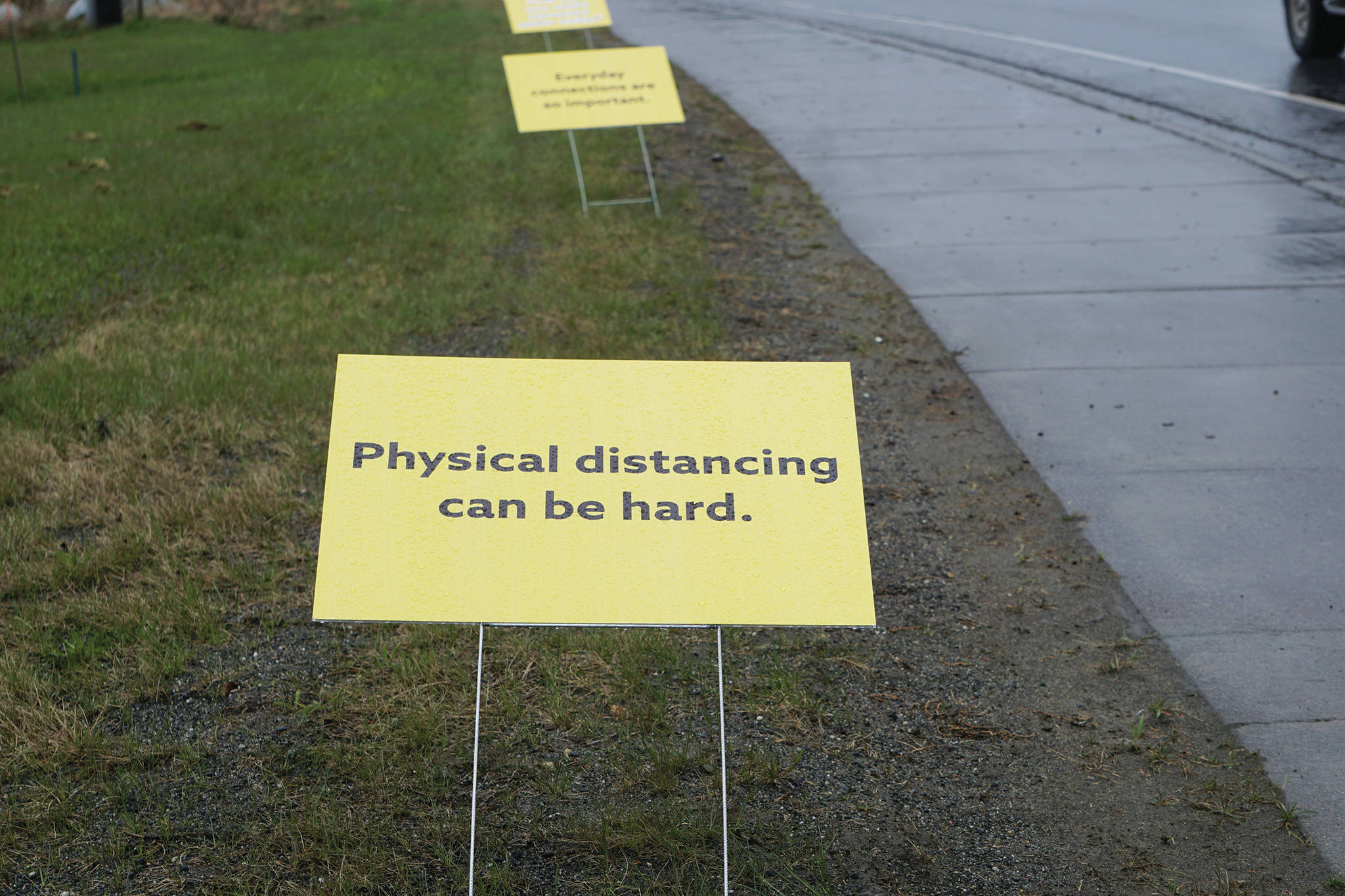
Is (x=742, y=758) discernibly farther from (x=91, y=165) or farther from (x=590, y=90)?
(x=91, y=165)

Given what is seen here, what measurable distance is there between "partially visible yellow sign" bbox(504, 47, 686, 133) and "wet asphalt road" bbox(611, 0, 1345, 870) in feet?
4.67

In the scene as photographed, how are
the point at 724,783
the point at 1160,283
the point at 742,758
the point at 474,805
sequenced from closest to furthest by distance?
the point at 474,805
the point at 724,783
the point at 742,758
the point at 1160,283

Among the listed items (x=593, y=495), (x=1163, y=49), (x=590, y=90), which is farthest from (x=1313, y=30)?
(x=593, y=495)

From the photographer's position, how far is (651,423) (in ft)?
8.68

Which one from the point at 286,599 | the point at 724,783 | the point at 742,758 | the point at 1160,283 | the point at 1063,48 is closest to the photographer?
the point at 724,783

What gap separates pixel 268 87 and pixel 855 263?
959 centimetres

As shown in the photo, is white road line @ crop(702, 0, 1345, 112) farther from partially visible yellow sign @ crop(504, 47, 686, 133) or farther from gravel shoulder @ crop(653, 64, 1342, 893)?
gravel shoulder @ crop(653, 64, 1342, 893)

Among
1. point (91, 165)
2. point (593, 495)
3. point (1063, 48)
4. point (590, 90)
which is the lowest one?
point (593, 495)

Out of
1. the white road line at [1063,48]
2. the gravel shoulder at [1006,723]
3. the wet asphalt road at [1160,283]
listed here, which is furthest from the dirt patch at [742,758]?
the white road line at [1063,48]

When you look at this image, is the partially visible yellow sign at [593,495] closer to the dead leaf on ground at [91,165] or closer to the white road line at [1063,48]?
the dead leaf on ground at [91,165]

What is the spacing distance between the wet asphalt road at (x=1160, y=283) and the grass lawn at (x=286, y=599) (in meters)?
1.27

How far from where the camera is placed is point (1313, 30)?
12.1 meters

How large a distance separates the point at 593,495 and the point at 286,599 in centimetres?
173

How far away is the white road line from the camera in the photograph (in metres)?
10.8
